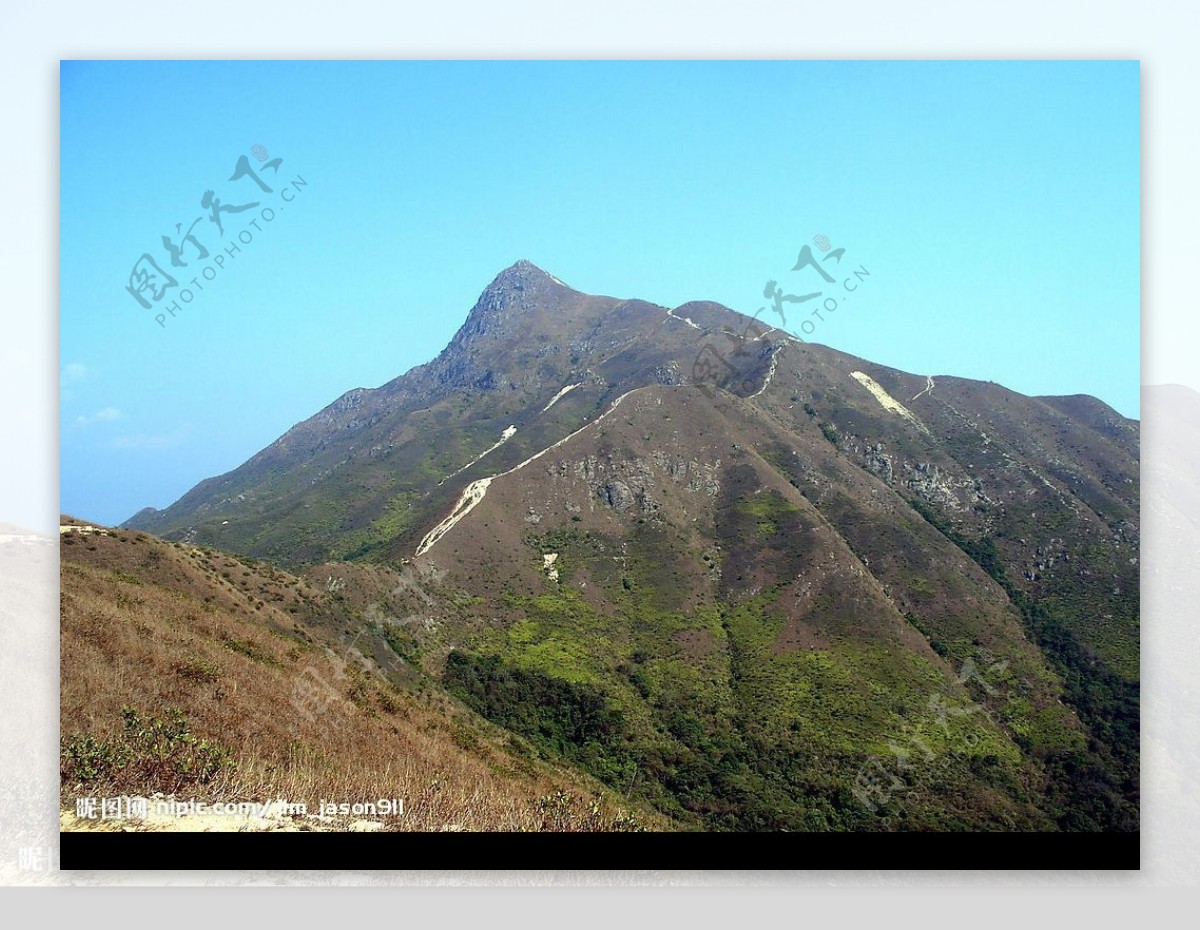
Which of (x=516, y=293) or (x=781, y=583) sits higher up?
(x=516, y=293)

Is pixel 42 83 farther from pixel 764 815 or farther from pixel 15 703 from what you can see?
pixel 764 815

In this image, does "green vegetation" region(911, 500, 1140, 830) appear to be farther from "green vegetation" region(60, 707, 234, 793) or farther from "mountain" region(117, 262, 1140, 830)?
"green vegetation" region(60, 707, 234, 793)

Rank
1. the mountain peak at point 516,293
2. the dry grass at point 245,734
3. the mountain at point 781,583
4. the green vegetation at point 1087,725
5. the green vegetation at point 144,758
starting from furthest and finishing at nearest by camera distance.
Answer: the mountain peak at point 516,293
the mountain at point 781,583
the green vegetation at point 1087,725
the dry grass at point 245,734
the green vegetation at point 144,758

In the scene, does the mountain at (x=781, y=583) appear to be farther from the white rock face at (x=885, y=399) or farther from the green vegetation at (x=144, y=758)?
the green vegetation at (x=144, y=758)

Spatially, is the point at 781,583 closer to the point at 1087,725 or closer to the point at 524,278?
the point at 1087,725

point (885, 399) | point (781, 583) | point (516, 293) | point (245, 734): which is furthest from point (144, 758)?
point (516, 293)

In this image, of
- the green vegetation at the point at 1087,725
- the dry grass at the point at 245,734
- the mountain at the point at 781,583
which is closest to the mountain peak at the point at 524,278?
the mountain at the point at 781,583

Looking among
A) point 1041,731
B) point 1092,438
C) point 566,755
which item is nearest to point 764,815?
point 566,755
